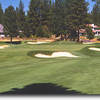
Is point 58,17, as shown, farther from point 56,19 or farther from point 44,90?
point 44,90

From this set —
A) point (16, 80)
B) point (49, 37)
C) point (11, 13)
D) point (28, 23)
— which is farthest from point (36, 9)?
point (16, 80)

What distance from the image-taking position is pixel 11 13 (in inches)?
2682

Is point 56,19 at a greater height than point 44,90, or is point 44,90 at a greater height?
point 56,19

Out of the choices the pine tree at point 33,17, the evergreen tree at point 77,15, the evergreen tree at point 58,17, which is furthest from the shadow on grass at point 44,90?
the pine tree at point 33,17

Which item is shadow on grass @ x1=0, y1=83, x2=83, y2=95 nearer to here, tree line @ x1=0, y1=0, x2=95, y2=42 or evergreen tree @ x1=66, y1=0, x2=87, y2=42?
tree line @ x1=0, y1=0, x2=95, y2=42

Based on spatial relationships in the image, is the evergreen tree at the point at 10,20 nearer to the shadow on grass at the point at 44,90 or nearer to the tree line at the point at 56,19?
the tree line at the point at 56,19

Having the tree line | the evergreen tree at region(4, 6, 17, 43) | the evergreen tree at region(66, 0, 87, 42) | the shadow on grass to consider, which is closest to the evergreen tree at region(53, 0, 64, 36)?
the tree line

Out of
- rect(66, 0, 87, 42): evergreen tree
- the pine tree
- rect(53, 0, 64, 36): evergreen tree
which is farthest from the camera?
the pine tree

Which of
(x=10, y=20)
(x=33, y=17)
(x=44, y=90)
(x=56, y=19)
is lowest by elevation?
(x=44, y=90)

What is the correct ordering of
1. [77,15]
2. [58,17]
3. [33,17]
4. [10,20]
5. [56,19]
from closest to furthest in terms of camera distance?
1. [10,20]
2. [77,15]
3. [58,17]
4. [56,19]
5. [33,17]

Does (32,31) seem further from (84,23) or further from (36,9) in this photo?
(84,23)

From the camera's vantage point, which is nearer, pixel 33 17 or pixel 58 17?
pixel 58 17

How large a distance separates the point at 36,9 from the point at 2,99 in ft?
287

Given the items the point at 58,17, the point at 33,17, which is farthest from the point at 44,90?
the point at 33,17
